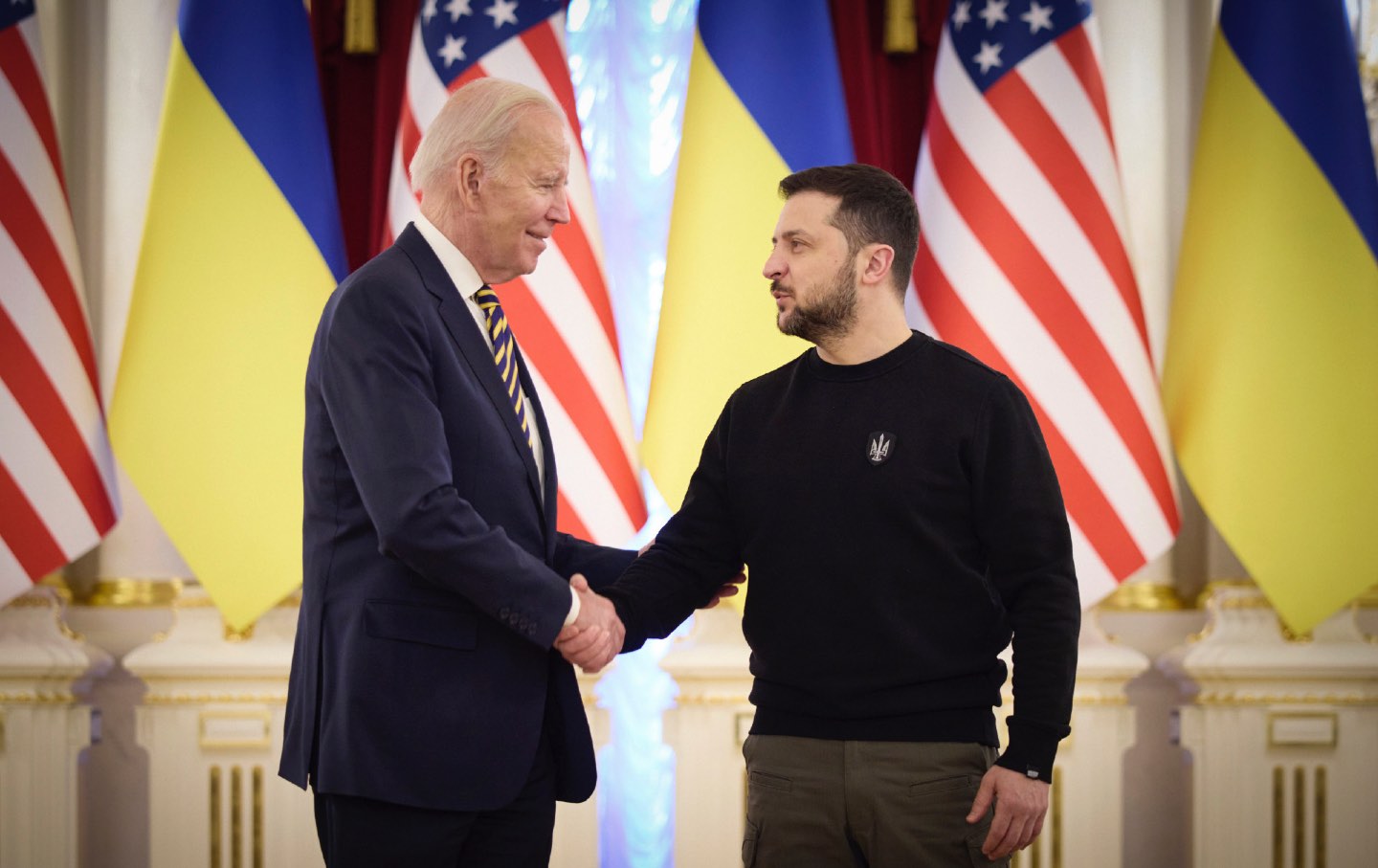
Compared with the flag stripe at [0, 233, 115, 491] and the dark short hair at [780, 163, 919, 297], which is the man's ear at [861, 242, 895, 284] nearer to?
the dark short hair at [780, 163, 919, 297]

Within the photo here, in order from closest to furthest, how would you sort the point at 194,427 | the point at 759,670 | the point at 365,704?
the point at 365,704 < the point at 759,670 < the point at 194,427

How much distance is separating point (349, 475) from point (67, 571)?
2.16 m

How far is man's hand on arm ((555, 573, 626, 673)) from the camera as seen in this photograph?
2020mm

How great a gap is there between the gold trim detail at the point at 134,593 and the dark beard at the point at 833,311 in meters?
2.30

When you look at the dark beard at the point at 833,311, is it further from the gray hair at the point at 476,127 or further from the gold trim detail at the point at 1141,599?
the gold trim detail at the point at 1141,599

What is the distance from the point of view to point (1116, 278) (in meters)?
3.29

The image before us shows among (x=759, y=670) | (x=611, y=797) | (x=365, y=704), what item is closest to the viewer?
(x=365, y=704)

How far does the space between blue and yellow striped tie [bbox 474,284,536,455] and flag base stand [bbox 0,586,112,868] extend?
1.98m

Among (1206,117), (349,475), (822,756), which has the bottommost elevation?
(822,756)

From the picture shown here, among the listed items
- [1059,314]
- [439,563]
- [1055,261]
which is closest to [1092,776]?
[1059,314]

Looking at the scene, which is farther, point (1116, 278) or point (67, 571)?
point (67, 571)

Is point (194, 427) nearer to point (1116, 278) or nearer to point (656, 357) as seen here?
point (656, 357)

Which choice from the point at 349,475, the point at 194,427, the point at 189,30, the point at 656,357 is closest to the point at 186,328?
the point at 194,427

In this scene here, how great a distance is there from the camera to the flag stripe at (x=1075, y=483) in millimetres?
3250
